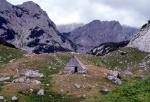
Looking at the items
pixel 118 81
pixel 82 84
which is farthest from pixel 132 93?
pixel 118 81

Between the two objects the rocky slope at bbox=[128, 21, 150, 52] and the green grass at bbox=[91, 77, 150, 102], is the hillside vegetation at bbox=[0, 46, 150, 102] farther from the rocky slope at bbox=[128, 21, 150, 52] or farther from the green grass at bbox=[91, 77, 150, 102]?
the rocky slope at bbox=[128, 21, 150, 52]

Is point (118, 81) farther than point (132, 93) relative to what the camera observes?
Yes

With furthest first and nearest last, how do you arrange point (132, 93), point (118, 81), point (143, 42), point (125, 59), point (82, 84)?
point (143, 42), point (125, 59), point (118, 81), point (82, 84), point (132, 93)

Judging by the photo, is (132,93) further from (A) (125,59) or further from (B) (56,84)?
(A) (125,59)

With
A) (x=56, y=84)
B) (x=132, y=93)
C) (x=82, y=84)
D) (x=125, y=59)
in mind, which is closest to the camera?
(x=132, y=93)

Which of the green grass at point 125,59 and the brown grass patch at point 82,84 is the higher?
the green grass at point 125,59

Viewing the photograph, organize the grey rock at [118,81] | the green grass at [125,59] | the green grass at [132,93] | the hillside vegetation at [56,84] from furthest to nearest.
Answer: the green grass at [125,59]
the grey rock at [118,81]
the hillside vegetation at [56,84]
the green grass at [132,93]

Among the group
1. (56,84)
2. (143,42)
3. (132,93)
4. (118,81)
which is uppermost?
(143,42)

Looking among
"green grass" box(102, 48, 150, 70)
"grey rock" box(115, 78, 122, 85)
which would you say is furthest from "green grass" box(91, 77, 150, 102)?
"green grass" box(102, 48, 150, 70)

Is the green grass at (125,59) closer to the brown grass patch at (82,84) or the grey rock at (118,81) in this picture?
the grey rock at (118,81)

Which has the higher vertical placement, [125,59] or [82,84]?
→ [125,59]

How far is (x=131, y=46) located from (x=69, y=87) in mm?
88293

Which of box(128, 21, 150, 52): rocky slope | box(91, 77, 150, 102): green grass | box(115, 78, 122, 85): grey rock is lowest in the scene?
box(115, 78, 122, 85): grey rock

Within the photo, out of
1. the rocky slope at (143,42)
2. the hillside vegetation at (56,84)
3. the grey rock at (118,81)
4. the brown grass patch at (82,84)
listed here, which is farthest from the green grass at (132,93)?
the rocky slope at (143,42)
